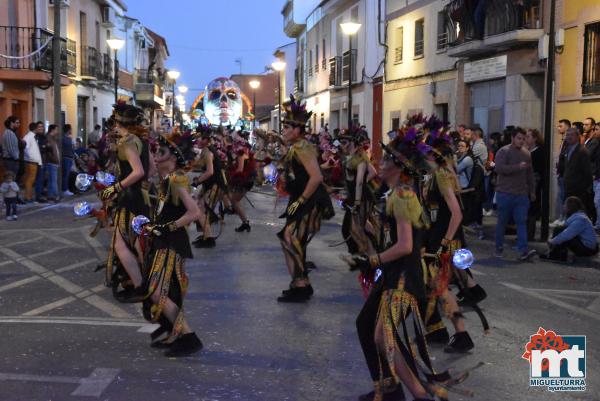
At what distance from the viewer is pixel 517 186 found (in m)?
11.2

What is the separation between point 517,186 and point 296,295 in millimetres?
4417

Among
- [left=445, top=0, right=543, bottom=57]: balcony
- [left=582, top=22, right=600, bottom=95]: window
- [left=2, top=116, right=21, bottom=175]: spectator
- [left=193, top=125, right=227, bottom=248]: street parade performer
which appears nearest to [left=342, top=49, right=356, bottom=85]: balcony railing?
[left=445, top=0, right=543, bottom=57]: balcony

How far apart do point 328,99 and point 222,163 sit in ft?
85.4

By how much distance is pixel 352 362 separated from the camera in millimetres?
5969

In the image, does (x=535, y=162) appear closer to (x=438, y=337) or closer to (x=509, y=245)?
(x=509, y=245)

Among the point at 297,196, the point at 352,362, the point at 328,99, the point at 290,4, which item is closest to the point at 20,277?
the point at 297,196

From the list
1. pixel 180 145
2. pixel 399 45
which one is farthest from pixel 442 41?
pixel 180 145

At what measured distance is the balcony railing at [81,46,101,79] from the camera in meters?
34.6

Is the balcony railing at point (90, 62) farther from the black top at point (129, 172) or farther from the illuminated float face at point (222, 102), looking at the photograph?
the black top at point (129, 172)

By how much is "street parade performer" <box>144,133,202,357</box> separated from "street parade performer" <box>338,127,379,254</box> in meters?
4.13

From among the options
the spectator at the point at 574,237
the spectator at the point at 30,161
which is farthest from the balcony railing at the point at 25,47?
the spectator at the point at 574,237

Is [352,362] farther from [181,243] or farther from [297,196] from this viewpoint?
→ [297,196]

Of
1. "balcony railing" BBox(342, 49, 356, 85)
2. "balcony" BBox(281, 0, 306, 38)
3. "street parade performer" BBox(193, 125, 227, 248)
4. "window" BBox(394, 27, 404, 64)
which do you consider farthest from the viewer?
"balcony" BBox(281, 0, 306, 38)

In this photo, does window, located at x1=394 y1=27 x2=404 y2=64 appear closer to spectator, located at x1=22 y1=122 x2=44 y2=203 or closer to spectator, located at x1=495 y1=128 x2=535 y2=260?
spectator, located at x1=22 y1=122 x2=44 y2=203
